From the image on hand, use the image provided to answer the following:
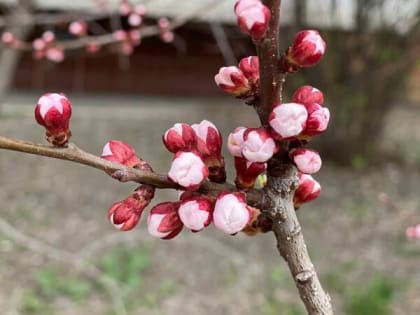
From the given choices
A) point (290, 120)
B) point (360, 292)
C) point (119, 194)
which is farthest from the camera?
point (119, 194)

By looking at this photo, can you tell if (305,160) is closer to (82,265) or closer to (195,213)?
(195,213)

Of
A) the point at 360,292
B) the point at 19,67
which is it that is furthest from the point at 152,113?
the point at 360,292

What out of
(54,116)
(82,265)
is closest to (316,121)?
(54,116)

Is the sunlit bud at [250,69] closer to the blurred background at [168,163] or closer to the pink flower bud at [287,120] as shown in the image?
the pink flower bud at [287,120]

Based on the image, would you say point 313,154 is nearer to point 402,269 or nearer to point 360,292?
point 360,292

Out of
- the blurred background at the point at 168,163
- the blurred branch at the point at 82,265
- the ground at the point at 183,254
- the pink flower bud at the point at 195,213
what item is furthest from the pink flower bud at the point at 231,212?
the blurred branch at the point at 82,265

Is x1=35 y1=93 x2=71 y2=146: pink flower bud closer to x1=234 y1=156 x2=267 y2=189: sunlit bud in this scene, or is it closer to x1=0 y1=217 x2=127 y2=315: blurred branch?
x1=234 y1=156 x2=267 y2=189: sunlit bud
